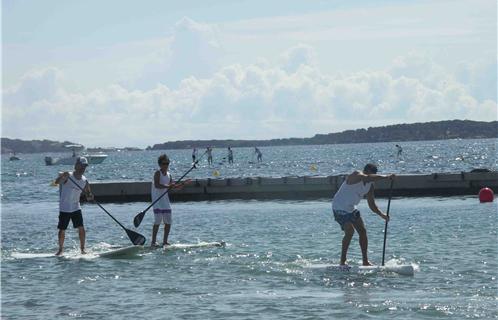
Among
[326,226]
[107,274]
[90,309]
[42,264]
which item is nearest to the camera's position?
[90,309]

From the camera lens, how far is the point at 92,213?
34.2 meters

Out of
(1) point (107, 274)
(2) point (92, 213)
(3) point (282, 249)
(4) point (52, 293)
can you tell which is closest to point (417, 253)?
(3) point (282, 249)

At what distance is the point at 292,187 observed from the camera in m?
38.2

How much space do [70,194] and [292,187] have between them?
20328mm

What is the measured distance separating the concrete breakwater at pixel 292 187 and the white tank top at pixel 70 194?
18523 millimetres

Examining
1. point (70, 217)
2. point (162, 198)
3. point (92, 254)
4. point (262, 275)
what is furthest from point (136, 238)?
point (262, 275)

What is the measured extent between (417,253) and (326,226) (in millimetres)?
6903

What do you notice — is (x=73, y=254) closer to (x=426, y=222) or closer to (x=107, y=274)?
(x=107, y=274)

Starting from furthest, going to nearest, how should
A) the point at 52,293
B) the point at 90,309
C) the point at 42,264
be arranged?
the point at 42,264
the point at 52,293
the point at 90,309

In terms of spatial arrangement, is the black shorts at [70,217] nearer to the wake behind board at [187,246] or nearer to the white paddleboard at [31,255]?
the white paddleboard at [31,255]

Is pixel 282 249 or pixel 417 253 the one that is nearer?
pixel 417 253

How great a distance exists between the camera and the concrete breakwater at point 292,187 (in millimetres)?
37031

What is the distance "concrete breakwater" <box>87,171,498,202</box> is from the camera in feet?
121

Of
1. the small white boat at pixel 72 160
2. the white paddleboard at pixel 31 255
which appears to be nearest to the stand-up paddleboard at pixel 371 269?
the white paddleboard at pixel 31 255
